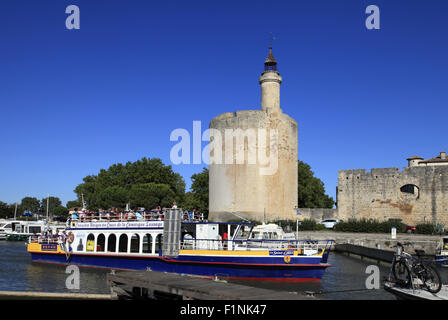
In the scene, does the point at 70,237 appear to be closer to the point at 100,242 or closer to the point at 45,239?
the point at 100,242

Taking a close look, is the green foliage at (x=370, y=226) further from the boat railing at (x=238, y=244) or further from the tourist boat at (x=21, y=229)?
the tourist boat at (x=21, y=229)

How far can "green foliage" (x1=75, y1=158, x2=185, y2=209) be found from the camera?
62.8 metres

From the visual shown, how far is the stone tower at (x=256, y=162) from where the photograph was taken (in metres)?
48.4

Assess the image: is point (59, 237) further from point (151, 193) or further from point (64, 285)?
point (151, 193)

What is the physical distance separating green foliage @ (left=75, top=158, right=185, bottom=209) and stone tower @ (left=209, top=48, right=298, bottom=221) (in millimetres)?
15222

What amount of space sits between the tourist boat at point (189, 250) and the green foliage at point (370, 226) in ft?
67.2

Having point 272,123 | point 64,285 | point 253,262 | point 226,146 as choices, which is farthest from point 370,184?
point 64,285

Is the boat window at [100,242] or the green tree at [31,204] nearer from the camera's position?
the boat window at [100,242]

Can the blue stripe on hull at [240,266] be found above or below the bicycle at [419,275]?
below

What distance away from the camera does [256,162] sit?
48.6 m

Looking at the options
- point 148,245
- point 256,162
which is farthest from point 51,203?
point 148,245

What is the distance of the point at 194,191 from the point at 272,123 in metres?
17.8

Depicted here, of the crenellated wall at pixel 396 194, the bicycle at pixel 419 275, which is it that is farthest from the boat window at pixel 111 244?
the crenellated wall at pixel 396 194

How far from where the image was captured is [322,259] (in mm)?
19812
